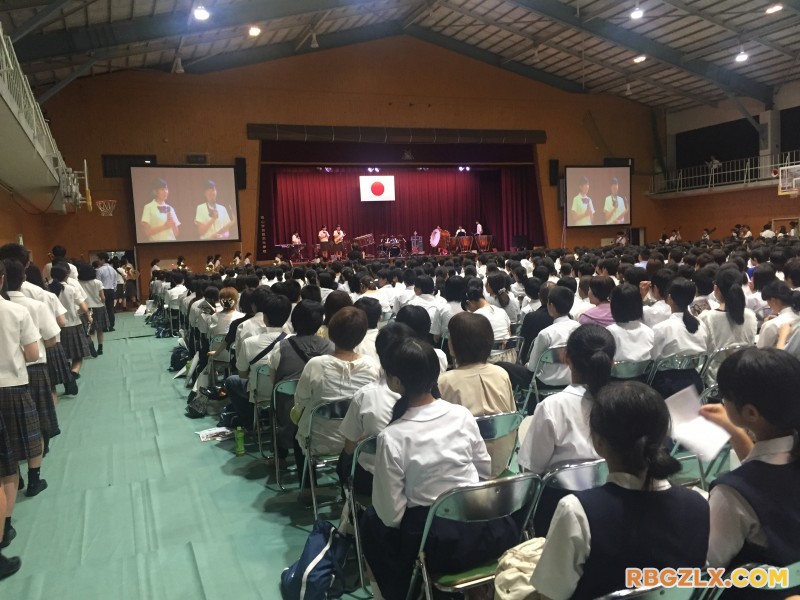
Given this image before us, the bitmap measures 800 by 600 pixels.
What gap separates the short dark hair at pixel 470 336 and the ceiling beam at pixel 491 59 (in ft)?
57.2

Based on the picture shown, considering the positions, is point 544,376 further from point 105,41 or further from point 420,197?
point 420,197

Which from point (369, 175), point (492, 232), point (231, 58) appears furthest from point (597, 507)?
point (492, 232)

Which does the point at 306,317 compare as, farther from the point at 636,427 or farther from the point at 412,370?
the point at 636,427

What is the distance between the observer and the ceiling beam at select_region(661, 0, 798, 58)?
13.4 m

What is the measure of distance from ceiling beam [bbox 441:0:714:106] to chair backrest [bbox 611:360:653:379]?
1460 centimetres

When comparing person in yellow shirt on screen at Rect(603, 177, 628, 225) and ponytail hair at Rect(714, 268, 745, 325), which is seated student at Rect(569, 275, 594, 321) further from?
person in yellow shirt on screen at Rect(603, 177, 628, 225)

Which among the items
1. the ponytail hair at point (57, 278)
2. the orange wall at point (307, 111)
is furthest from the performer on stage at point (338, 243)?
the ponytail hair at point (57, 278)

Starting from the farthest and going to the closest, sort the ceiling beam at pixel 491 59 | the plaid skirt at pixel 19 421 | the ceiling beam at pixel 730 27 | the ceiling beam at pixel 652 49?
the ceiling beam at pixel 491 59 < the ceiling beam at pixel 652 49 < the ceiling beam at pixel 730 27 < the plaid skirt at pixel 19 421

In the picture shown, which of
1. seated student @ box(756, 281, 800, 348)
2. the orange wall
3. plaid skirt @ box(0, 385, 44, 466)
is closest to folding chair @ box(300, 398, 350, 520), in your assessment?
plaid skirt @ box(0, 385, 44, 466)

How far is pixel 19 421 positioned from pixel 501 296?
12.8 feet

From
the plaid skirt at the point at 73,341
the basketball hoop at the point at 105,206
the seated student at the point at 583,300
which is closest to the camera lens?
the seated student at the point at 583,300

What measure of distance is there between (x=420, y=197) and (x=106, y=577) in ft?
62.0

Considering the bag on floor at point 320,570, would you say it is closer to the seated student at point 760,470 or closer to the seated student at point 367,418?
the seated student at point 367,418

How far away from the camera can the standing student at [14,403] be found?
294 centimetres
